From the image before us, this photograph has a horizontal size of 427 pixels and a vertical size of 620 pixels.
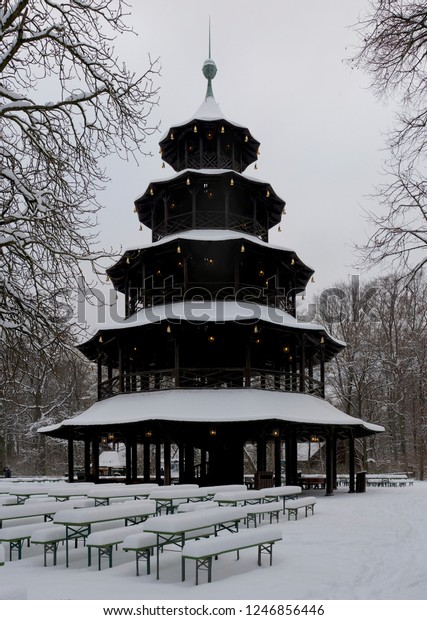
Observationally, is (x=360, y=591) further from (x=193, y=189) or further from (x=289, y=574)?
(x=193, y=189)

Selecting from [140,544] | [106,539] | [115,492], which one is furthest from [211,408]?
[140,544]

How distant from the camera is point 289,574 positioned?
31.6ft

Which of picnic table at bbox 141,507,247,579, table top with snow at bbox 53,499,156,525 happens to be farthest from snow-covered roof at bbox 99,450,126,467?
picnic table at bbox 141,507,247,579

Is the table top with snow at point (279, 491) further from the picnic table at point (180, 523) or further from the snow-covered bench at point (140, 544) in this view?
the snow-covered bench at point (140, 544)

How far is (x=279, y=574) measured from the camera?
31.6 ft

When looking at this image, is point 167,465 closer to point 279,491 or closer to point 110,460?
point 279,491

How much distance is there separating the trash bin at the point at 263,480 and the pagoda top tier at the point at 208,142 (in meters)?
14.7

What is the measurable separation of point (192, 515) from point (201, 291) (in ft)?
57.8

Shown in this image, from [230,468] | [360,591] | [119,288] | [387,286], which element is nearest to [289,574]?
[360,591]

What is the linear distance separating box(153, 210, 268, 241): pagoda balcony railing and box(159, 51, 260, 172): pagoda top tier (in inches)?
103

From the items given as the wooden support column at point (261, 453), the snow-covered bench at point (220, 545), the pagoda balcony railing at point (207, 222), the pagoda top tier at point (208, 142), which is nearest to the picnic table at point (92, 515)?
the snow-covered bench at point (220, 545)

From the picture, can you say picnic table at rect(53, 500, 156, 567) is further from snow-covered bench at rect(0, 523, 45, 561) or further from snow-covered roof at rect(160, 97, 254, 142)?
snow-covered roof at rect(160, 97, 254, 142)

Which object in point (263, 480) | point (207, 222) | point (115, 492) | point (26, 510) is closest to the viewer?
point (26, 510)

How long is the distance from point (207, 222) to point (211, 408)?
30.4 feet
